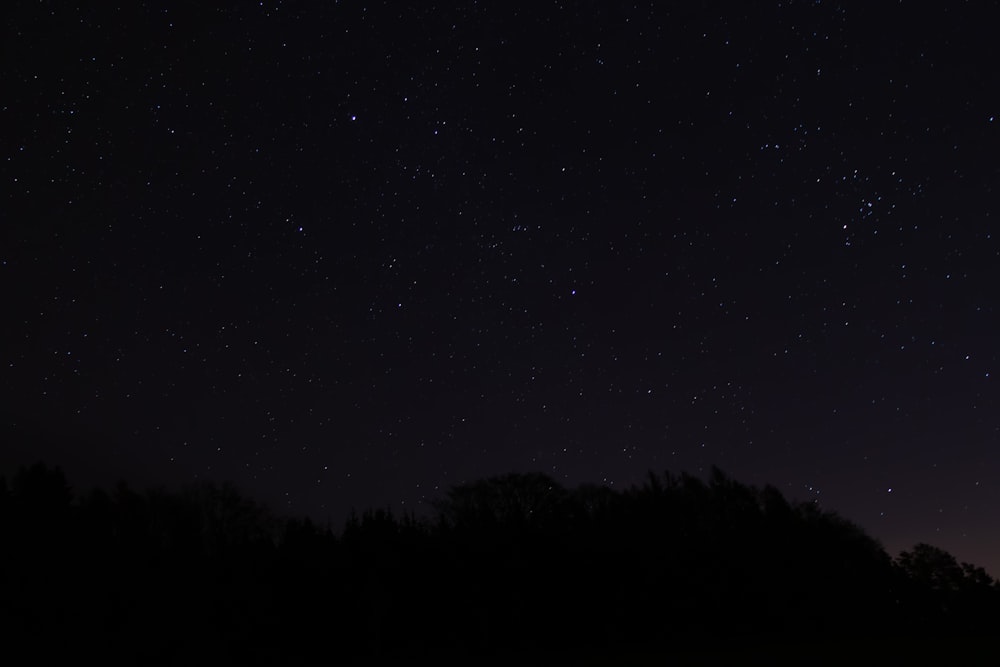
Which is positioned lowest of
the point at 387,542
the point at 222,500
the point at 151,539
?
the point at 387,542

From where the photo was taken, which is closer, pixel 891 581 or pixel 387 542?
pixel 387 542

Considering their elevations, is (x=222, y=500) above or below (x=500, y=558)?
above

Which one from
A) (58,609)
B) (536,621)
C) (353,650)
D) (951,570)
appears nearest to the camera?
(58,609)

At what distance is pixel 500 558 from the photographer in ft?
139

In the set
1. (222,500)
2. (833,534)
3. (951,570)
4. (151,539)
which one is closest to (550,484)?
(833,534)

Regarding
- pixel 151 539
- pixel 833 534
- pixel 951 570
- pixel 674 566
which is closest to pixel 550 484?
pixel 674 566

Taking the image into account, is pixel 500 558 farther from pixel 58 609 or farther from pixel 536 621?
pixel 58 609

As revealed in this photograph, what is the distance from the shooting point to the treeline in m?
35.6

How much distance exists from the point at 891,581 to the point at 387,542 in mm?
51463

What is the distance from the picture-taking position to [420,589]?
40594 millimetres

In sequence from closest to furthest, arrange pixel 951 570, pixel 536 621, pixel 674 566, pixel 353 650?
1. pixel 353 650
2. pixel 536 621
3. pixel 674 566
4. pixel 951 570

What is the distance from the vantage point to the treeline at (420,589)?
35625 millimetres

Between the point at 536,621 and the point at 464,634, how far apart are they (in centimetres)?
452

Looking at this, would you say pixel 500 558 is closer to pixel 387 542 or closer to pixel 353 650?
pixel 387 542
